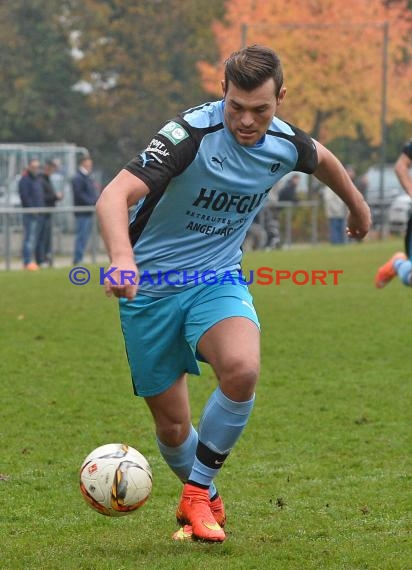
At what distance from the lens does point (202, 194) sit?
16.5 feet

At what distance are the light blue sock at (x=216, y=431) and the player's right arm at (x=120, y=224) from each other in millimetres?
870

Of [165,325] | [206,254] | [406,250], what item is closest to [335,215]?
[406,250]

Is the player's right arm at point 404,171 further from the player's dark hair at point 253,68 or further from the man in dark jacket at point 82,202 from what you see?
the man in dark jacket at point 82,202

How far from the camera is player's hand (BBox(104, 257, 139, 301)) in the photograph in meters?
4.27

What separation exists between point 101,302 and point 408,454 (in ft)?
28.8

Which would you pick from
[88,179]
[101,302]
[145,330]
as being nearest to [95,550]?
[145,330]

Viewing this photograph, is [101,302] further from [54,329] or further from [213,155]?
[213,155]

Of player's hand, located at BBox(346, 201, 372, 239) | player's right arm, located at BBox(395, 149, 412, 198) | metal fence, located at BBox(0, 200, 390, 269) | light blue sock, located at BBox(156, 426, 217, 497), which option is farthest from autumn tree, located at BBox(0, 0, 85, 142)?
light blue sock, located at BBox(156, 426, 217, 497)

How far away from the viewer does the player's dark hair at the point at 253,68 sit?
4.86m

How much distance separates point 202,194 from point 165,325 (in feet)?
1.90

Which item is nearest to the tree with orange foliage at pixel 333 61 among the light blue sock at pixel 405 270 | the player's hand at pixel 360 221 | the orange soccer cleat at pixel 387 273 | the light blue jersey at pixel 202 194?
the orange soccer cleat at pixel 387 273

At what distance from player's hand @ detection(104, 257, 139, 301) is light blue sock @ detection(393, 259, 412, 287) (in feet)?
26.9

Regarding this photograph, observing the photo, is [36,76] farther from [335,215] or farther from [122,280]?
[122,280]

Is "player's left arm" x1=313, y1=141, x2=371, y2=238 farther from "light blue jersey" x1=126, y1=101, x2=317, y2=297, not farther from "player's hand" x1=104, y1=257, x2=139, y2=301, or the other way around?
"player's hand" x1=104, y1=257, x2=139, y2=301
